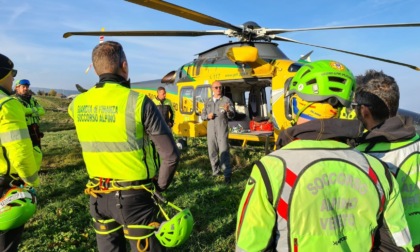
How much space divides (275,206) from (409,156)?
0.97 m

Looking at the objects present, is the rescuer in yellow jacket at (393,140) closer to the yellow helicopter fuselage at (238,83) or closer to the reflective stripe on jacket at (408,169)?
the reflective stripe on jacket at (408,169)

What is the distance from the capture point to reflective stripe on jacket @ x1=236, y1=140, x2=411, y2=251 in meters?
1.37

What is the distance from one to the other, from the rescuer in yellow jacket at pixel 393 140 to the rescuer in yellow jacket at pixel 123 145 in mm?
1312

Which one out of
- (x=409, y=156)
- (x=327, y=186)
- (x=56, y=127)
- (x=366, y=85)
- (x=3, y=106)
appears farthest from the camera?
(x=56, y=127)

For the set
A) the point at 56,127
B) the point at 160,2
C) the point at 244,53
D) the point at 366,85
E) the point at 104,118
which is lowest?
the point at 56,127

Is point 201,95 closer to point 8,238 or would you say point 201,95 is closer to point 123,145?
point 8,238

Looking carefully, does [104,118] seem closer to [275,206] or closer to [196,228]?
[275,206]

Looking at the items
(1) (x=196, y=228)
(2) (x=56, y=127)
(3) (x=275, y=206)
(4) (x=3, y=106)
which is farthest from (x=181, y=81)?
(2) (x=56, y=127)

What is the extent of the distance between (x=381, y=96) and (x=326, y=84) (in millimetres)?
A: 667

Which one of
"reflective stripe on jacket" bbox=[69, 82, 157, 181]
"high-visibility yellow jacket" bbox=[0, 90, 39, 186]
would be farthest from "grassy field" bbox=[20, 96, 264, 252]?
"reflective stripe on jacket" bbox=[69, 82, 157, 181]

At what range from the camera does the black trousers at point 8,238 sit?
2724mm

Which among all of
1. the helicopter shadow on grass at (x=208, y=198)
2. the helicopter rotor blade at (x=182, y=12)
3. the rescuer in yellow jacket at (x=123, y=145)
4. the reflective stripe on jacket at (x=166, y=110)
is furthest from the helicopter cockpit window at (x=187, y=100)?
the rescuer in yellow jacket at (x=123, y=145)

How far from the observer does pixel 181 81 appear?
32.8 ft

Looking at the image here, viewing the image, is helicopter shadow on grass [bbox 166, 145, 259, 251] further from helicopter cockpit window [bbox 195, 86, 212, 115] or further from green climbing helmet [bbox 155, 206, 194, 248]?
green climbing helmet [bbox 155, 206, 194, 248]
